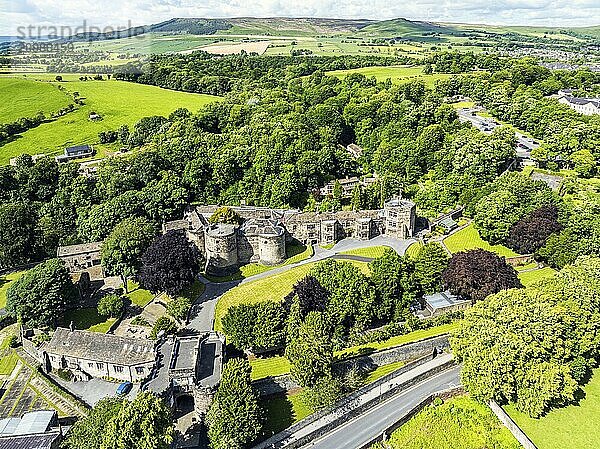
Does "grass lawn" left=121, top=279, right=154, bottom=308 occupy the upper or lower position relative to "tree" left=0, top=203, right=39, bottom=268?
lower

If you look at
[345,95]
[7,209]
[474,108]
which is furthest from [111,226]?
[474,108]

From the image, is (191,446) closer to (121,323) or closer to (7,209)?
(121,323)

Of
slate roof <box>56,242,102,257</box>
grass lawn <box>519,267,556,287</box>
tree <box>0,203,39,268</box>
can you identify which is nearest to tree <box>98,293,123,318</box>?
slate roof <box>56,242,102,257</box>

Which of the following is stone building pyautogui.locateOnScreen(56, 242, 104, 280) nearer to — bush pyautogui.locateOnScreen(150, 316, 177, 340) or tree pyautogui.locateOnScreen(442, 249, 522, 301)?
bush pyautogui.locateOnScreen(150, 316, 177, 340)

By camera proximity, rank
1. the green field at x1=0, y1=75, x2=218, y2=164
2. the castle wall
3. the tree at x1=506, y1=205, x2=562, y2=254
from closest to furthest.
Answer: the tree at x1=506, y1=205, x2=562, y2=254
the castle wall
the green field at x1=0, y1=75, x2=218, y2=164

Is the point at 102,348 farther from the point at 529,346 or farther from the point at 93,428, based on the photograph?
the point at 529,346

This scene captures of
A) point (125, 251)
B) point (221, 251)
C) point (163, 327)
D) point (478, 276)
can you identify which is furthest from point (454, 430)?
point (125, 251)
